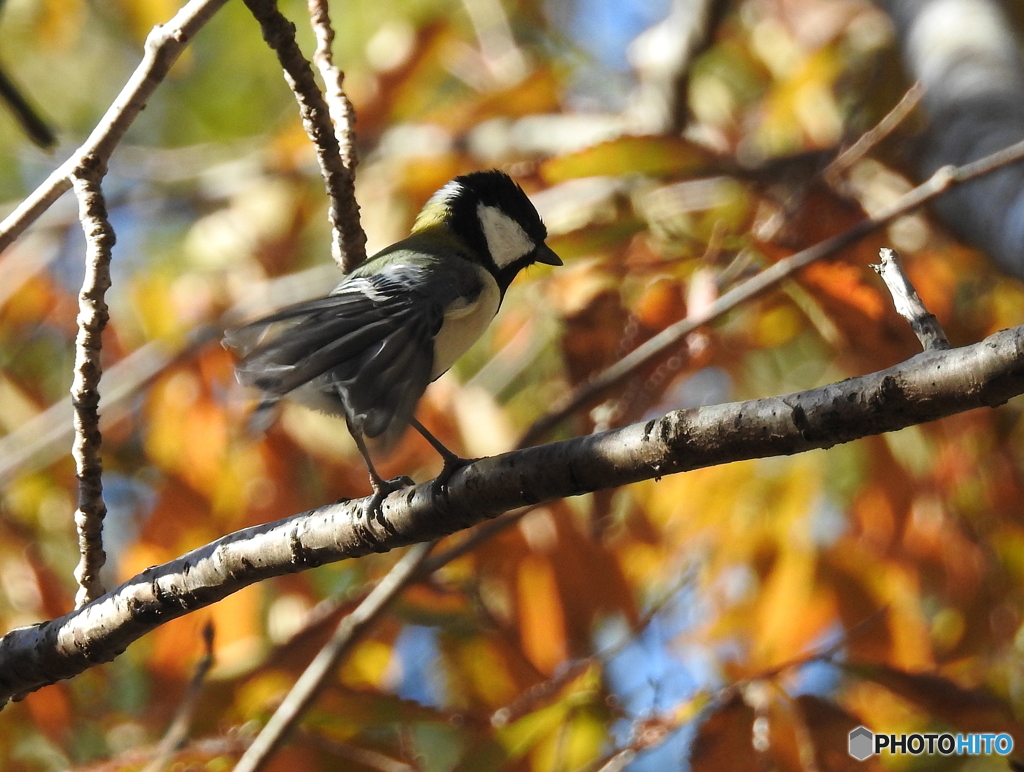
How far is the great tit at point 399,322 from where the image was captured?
1952 millimetres

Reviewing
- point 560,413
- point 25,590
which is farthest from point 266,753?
point 25,590

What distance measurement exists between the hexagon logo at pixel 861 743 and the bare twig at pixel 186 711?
1.37 metres

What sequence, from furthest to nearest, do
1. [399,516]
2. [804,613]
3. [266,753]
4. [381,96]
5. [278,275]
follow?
[278,275], [381,96], [804,613], [266,753], [399,516]

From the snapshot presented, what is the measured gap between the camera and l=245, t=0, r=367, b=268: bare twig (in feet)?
5.87

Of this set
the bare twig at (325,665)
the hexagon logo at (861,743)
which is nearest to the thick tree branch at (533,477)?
the bare twig at (325,665)

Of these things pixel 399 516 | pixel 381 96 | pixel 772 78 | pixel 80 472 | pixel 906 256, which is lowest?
pixel 399 516

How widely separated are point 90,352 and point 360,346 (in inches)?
24.1

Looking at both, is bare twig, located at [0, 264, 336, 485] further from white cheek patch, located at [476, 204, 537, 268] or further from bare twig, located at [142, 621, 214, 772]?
bare twig, located at [142, 621, 214, 772]

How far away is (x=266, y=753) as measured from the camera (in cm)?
197

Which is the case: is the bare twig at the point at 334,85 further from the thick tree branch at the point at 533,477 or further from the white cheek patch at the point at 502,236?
the white cheek patch at the point at 502,236

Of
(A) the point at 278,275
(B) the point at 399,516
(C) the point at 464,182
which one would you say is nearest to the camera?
(B) the point at 399,516

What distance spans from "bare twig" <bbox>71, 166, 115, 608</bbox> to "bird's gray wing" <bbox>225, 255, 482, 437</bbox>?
286mm

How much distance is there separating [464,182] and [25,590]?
6.53 ft

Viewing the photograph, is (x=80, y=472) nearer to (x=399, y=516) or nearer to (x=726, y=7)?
(x=399, y=516)
